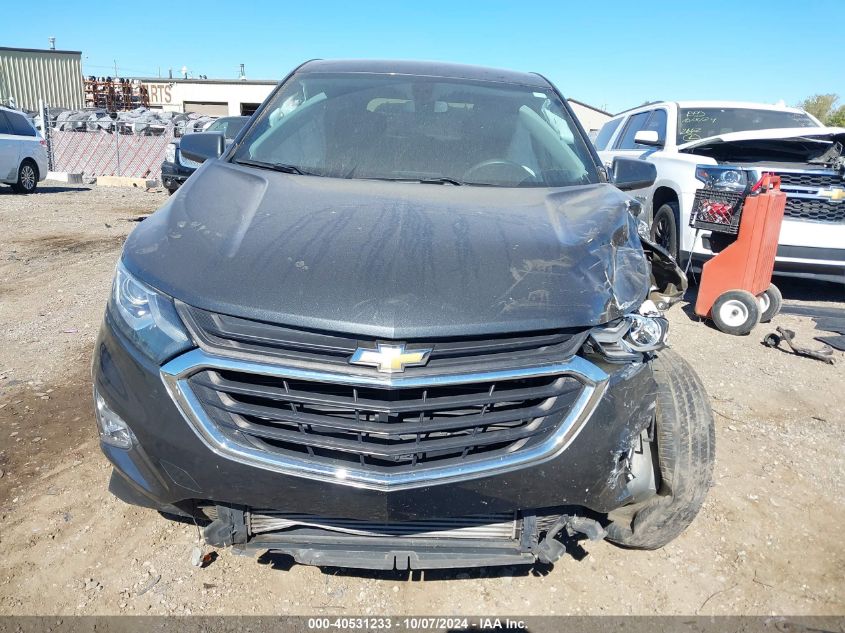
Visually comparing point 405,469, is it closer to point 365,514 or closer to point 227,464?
point 365,514

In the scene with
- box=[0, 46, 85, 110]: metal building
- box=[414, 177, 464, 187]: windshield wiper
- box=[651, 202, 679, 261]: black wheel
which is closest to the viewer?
box=[414, 177, 464, 187]: windshield wiper

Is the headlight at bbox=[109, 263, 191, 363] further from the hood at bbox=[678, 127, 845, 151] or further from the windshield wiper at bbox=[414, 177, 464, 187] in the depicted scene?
the hood at bbox=[678, 127, 845, 151]

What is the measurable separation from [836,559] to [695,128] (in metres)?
5.83

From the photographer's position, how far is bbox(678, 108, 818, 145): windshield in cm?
738

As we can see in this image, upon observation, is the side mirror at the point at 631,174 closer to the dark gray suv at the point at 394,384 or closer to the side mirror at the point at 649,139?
the dark gray suv at the point at 394,384

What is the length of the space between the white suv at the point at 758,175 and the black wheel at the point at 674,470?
3728mm

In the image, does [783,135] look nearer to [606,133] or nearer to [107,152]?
[606,133]

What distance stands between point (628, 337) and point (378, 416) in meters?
0.79

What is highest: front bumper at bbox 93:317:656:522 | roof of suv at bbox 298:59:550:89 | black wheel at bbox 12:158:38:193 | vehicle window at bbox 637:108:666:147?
roof of suv at bbox 298:59:550:89

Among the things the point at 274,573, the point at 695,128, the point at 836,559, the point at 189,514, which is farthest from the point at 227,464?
the point at 695,128

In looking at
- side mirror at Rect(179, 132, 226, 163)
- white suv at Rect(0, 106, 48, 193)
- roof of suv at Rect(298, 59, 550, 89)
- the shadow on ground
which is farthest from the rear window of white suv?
roof of suv at Rect(298, 59, 550, 89)

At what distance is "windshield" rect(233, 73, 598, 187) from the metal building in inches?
→ 1631

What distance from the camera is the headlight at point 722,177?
548 cm

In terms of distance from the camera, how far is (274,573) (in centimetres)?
245
